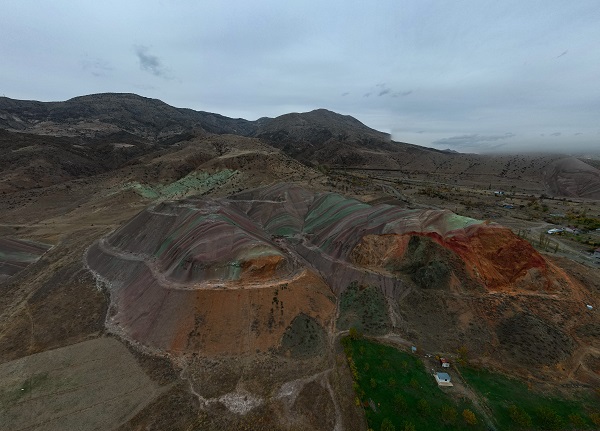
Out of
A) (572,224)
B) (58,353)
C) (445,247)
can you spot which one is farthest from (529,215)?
(58,353)

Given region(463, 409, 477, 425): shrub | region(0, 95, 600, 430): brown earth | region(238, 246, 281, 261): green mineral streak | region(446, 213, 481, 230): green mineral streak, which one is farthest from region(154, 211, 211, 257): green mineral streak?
region(463, 409, 477, 425): shrub

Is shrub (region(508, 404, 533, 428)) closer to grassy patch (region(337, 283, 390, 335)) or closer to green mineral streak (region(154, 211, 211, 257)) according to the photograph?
grassy patch (region(337, 283, 390, 335))

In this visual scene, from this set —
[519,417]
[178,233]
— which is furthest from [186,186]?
[519,417]

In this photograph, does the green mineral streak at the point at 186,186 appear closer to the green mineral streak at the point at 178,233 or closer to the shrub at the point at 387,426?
the green mineral streak at the point at 178,233

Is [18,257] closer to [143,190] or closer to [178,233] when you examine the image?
[178,233]

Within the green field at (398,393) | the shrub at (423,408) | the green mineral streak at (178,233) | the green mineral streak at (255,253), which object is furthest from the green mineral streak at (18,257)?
the shrub at (423,408)

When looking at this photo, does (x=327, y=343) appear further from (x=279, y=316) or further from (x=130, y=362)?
(x=130, y=362)
